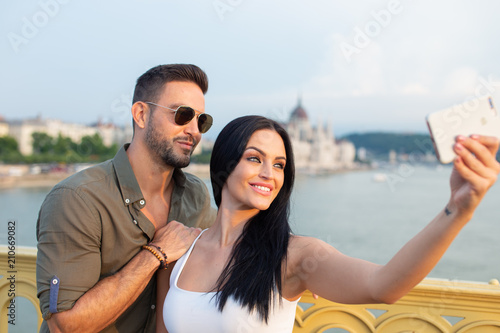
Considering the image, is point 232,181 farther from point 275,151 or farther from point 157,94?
point 157,94

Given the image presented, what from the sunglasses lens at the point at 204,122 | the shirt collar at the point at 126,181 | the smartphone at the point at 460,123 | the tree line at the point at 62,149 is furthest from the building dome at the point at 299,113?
the smartphone at the point at 460,123

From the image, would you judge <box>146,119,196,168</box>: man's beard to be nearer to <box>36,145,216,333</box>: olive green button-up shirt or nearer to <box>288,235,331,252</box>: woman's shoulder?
<box>36,145,216,333</box>: olive green button-up shirt

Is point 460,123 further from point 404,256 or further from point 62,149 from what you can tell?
point 62,149

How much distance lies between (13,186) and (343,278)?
3004cm

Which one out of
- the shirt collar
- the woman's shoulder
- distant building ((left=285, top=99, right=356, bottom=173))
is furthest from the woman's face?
distant building ((left=285, top=99, right=356, bottom=173))

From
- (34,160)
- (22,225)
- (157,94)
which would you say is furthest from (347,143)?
(157,94)

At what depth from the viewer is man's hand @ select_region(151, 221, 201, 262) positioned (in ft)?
4.21

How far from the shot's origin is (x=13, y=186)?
2694 cm

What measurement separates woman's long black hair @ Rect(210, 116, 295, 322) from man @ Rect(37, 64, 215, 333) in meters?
0.22

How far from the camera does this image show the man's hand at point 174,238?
128 cm

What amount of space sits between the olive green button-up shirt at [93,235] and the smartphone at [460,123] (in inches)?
36.7

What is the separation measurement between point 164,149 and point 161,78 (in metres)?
0.26

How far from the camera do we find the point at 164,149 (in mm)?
1482

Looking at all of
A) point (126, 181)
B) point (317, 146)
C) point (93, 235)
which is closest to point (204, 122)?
point (126, 181)
